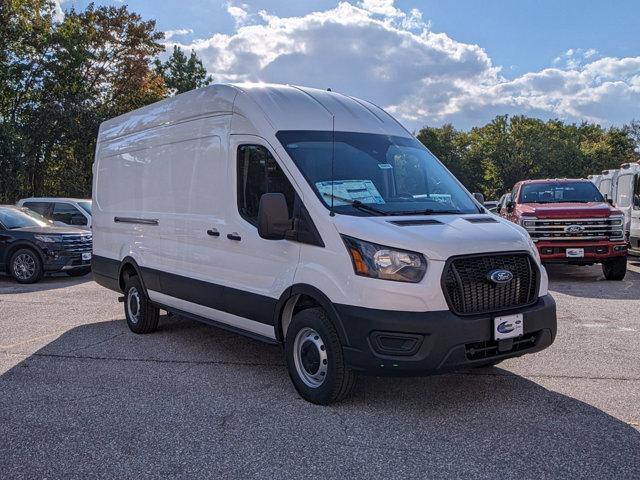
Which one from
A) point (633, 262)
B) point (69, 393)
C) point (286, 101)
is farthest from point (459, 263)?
point (633, 262)

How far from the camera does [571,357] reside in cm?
597

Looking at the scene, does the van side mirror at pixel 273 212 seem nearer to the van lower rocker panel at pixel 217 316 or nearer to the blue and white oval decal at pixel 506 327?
the van lower rocker panel at pixel 217 316

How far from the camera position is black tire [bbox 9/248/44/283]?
12.0 metres

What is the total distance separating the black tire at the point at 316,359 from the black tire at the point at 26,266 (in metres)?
8.94

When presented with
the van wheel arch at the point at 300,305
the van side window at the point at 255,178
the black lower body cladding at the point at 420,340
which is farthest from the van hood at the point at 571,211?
the van wheel arch at the point at 300,305

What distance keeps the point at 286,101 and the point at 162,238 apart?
7.43 feet

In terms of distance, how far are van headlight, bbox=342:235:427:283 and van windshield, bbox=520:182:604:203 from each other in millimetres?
9275

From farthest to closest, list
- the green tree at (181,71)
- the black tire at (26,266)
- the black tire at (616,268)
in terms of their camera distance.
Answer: the green tree at (181,71), the black tire at (26,266), the black tire at (616,268)

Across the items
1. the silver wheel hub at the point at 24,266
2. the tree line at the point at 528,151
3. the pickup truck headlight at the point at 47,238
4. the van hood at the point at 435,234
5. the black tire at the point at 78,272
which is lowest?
the black tire at the point at 78,272

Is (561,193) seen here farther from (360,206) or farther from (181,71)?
(181,71)

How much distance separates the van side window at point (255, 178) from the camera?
493cm

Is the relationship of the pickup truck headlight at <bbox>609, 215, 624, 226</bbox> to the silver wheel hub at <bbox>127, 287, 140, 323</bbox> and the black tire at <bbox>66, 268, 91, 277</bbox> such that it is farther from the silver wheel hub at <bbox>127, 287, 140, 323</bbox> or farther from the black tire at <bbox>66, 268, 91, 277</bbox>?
the black tire at <bbox>66, 268, 91, 277</bbox>

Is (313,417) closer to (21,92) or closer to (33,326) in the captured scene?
(33,326)

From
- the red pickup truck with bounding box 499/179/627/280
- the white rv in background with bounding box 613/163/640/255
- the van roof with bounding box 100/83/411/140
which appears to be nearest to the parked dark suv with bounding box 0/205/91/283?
the van roof with bounding box 100/83/411/140
